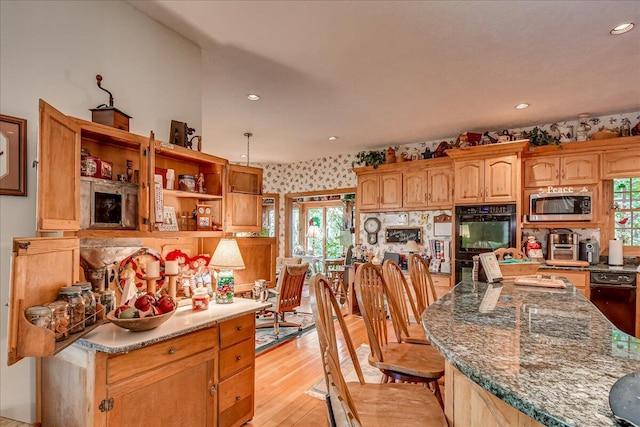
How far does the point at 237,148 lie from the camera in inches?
235

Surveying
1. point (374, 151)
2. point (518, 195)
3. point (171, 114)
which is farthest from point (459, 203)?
point (171, 114)

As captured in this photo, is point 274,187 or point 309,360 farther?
point 274,187

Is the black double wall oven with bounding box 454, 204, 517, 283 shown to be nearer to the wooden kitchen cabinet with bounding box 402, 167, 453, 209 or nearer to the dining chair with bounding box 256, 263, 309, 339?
the wooden kitchen cabinet with bounding box 402, 167, 453, 209

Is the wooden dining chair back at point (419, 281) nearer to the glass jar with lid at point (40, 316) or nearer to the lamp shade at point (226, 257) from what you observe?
the lamp shade at point (226, 257)

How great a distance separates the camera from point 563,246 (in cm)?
414

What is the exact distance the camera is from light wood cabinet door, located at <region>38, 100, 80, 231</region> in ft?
4.63

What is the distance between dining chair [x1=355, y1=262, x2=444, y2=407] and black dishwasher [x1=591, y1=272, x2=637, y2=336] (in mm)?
2829

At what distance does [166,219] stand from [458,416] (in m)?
2.04

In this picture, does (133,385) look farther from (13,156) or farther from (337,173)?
(337,173)

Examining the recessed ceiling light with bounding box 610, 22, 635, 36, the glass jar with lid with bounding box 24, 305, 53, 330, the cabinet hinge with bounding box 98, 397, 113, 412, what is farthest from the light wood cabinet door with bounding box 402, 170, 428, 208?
the glass jar with lid with bounding box 24, 305, 53, 330

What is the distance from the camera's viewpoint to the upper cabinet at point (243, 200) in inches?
108

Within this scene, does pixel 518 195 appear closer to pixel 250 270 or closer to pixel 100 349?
pixel 250 270

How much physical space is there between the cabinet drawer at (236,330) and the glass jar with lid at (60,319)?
Answer: 816 mm

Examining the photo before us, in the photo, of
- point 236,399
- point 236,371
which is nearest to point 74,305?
point 236,371
